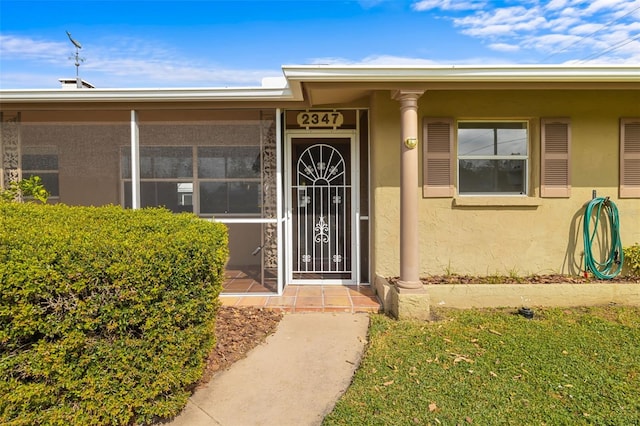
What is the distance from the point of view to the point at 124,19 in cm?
954

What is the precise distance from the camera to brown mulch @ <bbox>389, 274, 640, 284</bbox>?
4809 millimetres

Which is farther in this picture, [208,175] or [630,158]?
[208,175]

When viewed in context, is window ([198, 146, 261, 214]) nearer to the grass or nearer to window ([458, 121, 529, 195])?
the grass

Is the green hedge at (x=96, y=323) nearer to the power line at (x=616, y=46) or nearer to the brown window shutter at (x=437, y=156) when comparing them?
the brown window shutter at (x=437, y=156)

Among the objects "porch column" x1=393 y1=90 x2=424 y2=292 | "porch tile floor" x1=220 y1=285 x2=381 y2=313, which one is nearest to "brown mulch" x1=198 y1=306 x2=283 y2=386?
"porch tile floor" x1=220 y1=285 x2=381 y2=313

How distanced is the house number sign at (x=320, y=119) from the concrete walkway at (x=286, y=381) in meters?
2.96

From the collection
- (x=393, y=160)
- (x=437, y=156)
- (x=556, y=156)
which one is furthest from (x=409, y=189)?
(x=556, y=156)

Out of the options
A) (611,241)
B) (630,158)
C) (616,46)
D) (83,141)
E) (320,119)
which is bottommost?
(611,241)

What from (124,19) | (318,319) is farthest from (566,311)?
(124,19)

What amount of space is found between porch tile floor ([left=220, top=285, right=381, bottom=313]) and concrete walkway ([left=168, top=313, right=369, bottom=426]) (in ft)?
1.36

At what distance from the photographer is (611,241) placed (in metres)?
5.04

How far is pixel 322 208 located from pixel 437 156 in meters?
1.81

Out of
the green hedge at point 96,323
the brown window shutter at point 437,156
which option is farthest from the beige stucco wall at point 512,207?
the green hedge at point 96,323

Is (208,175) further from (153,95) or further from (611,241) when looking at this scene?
(611,241)
